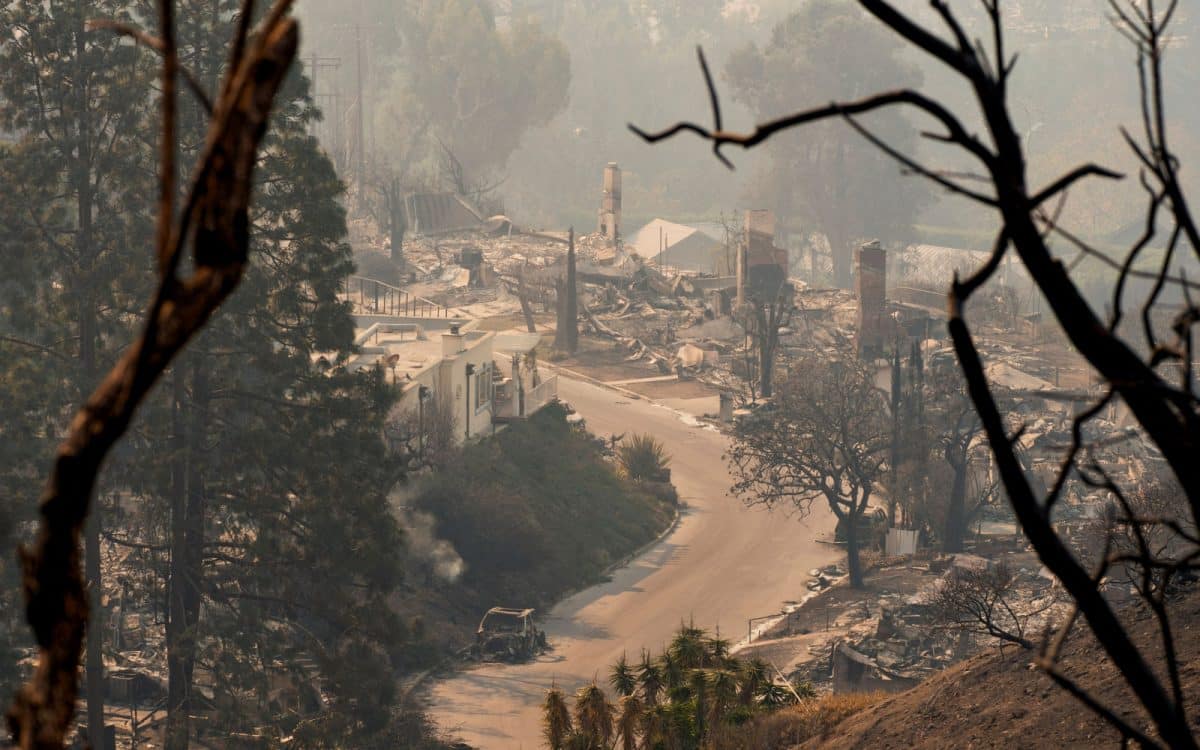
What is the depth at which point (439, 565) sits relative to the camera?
96.8 feet

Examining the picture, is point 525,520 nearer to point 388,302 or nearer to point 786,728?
point 786,728

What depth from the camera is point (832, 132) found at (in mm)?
87375

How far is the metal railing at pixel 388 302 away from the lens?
5241cm

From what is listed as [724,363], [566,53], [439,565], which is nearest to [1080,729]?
[439,565]

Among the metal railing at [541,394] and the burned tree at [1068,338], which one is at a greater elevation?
the burned tree at [1068,338]

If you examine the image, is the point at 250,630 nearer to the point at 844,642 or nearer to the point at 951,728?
the point at 844,642

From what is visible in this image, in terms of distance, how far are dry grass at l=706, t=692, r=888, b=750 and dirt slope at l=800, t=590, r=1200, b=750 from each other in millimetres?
342

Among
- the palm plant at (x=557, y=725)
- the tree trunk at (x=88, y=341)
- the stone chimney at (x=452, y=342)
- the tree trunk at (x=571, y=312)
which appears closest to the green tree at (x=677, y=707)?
the palm plant at (x=557, y=725)

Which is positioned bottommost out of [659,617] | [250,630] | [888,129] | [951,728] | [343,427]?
[659,617]

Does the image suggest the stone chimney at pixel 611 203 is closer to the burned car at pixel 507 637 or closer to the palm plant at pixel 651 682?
the burned car at pixel 507 637

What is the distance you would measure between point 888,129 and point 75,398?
232ft

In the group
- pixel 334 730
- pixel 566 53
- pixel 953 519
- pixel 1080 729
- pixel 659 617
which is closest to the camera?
pixel 1080 729

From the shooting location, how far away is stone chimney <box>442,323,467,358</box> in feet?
113

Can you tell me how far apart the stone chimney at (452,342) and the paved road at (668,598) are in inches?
263
